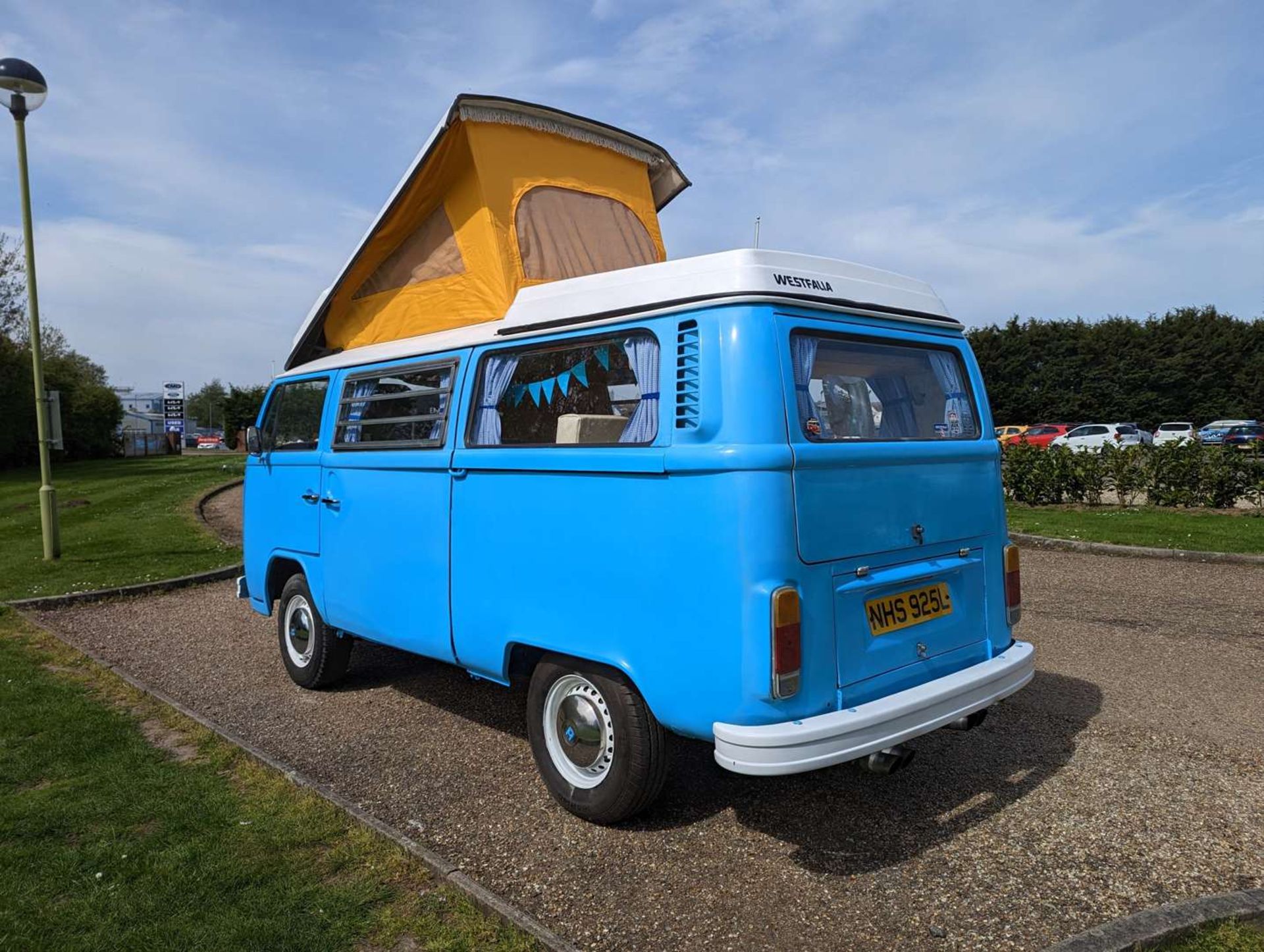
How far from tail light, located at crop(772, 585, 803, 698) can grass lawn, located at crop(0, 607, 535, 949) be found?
4.03 feet

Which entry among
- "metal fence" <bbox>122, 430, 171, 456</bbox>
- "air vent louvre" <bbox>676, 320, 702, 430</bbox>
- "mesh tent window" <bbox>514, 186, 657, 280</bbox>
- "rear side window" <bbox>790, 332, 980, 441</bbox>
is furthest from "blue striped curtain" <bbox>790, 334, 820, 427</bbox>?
"metal fence" <bbox>122, 430, 171, 456</bbox>

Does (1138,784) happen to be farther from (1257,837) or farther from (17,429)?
(17,429)

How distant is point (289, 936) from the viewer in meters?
3.02

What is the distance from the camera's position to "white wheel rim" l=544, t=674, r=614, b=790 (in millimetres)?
3799

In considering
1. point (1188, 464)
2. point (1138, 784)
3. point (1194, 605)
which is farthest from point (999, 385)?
point (1138, 784)

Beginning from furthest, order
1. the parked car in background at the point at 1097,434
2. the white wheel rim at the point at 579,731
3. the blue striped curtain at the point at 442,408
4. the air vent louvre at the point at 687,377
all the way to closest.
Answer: the parked car in background at the point at 1097,434 → the blue striped curtain at the point at 442,408 → the white wheel rim at the point at 579,731 → the air vent louvre at the point at 687,377

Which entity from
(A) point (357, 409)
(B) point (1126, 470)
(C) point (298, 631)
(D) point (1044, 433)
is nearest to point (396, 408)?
(A) point (357, 409)

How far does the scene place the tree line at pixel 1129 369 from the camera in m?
46.7

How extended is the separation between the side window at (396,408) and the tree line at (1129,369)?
45.9 metres

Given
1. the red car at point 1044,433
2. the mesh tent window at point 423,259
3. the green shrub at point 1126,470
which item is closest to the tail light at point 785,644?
the mesh tent window at point 423,259

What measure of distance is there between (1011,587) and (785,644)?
1.70m

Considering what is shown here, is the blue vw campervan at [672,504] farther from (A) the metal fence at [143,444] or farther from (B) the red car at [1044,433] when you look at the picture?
(A) the metal fence at [143,444]

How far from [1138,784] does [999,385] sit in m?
49.0

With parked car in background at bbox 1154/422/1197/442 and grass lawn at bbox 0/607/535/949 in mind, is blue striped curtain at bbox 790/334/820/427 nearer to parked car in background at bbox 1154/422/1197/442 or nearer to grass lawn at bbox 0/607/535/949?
grass lawn at bbox 0/607/535/949
